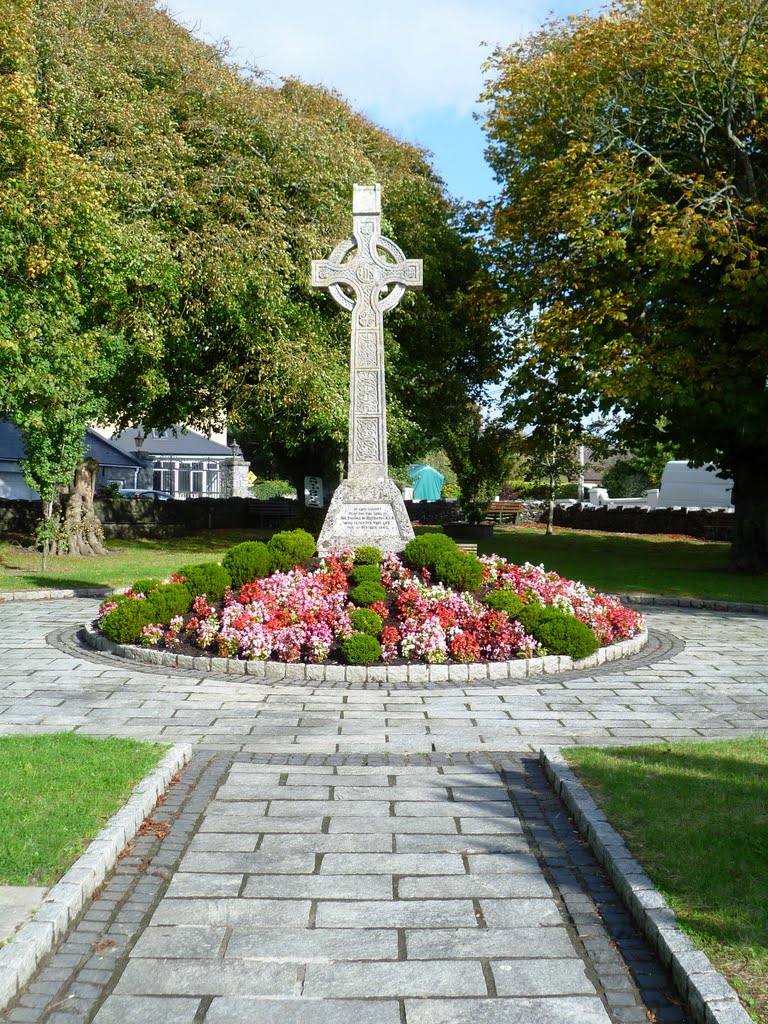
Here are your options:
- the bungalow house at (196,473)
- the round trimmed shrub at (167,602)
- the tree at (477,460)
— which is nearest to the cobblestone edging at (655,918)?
the round trimmed shrub at (167,602)

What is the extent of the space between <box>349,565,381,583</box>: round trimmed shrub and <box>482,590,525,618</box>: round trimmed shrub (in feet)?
4.49

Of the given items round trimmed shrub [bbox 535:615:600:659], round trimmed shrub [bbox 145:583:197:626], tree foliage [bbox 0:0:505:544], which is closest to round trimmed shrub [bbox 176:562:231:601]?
round trimmed shrub [bbox 145:583:197:626]

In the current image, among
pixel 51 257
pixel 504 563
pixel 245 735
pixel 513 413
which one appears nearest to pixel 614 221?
pixel 513 413

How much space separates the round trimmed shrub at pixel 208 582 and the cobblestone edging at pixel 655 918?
247 inches

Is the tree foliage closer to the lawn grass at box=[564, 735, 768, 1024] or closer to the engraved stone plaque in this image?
the engraved stone plaque

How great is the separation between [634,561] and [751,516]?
3710 millimetres

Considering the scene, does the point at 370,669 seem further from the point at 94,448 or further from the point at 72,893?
the point at 94,448

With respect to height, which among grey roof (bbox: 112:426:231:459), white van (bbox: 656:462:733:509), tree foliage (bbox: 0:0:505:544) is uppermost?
tree foliage (bbox: 0:0:505:544)

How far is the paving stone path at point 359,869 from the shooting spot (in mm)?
3580

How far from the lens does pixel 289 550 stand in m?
11.9

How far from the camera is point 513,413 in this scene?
2381cm

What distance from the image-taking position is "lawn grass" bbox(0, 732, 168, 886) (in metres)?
4.50

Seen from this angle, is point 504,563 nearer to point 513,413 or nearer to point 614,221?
point 614,221

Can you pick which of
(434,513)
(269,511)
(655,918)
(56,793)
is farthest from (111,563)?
(434,513)
